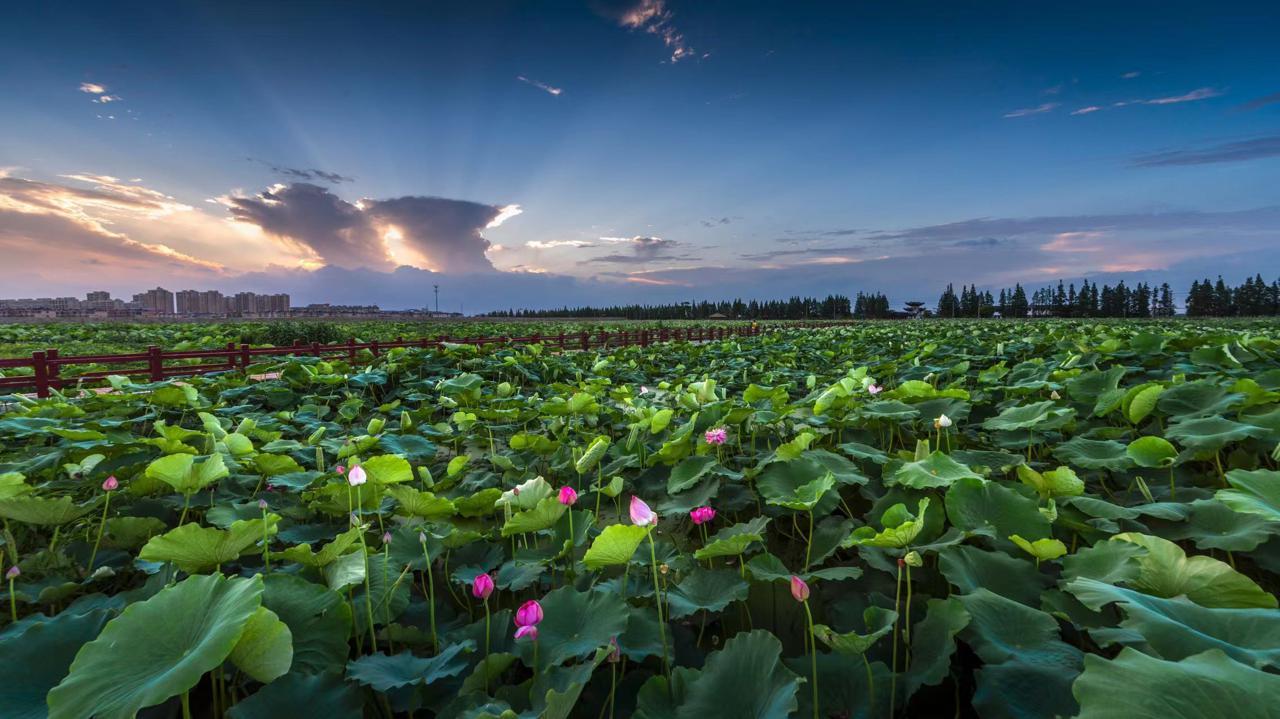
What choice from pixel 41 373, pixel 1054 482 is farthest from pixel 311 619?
pixel 41 373

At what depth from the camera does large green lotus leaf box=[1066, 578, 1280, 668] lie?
0.89 metres

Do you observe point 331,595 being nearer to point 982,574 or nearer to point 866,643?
point 866,643

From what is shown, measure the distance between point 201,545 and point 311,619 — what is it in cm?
38

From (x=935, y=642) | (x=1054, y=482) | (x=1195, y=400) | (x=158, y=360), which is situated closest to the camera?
(x=935, y=642)

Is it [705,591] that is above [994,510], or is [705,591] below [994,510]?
below

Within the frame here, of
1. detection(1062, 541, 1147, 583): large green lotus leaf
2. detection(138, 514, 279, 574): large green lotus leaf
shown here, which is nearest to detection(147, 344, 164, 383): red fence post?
detection(138, 514, 279, 574): large green lotus leaf

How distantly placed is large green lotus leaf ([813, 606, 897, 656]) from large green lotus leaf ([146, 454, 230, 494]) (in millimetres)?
1973

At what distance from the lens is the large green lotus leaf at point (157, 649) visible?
0.91m

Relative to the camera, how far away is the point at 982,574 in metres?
1.49

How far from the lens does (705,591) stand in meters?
1.56

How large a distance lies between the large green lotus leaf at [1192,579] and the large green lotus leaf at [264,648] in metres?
1.94

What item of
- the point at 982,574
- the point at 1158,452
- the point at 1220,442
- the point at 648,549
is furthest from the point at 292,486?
the point at 1220,442

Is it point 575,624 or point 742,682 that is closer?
point 742,682

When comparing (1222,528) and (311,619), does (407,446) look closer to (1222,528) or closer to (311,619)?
(311,619)
